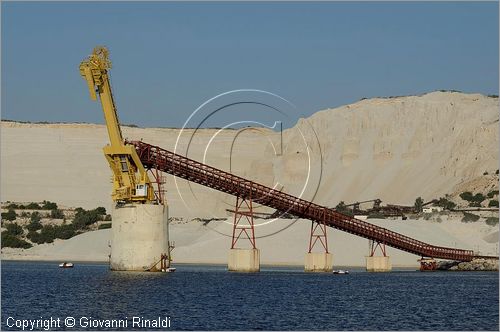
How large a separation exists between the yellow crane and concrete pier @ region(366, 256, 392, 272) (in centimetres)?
2525

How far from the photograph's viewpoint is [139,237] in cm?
10356

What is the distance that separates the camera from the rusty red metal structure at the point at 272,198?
10694cm

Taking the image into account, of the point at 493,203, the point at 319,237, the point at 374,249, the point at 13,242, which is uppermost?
the point at 493,203

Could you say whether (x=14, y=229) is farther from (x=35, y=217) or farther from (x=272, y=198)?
(x=272, y=198)

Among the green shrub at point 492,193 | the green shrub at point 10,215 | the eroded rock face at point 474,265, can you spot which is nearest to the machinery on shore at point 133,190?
the eroded rock face at point 474,265

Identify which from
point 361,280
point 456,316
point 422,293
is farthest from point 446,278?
point 456,316

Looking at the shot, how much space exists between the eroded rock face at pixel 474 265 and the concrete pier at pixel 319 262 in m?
18.0

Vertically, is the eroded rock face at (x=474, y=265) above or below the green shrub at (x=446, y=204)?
below

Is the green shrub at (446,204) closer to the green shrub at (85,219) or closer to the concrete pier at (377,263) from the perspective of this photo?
the concrete pier at (377,263)

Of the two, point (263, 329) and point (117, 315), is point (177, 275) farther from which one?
point (263, 329)

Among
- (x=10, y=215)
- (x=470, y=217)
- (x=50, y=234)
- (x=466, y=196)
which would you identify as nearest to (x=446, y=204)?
(x=466, y=196)

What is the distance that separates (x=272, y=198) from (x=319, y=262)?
927cm

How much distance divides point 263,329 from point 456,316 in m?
13.7

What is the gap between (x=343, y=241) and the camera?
132500 millimetres
